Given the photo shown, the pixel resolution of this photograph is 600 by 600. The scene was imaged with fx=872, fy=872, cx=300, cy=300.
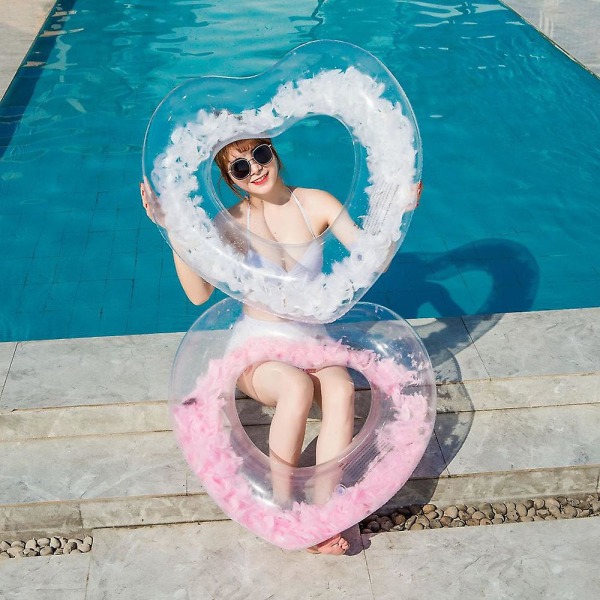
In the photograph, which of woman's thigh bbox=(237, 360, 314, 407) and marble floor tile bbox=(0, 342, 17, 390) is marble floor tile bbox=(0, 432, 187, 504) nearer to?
marble floor tile bbox=(0, 342, 17, 390)

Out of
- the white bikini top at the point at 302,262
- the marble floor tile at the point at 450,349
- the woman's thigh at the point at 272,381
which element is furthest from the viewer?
the marble floor tile at the point at 450,349

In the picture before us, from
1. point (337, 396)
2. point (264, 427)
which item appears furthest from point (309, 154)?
point (337, 396)

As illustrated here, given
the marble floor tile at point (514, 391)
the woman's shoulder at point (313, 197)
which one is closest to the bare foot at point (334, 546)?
the marble floor tile at point (514, 391)

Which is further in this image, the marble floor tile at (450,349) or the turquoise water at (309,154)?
the turquoise water at (309,154)

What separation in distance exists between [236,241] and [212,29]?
611cm

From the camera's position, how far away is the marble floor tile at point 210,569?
354 cm

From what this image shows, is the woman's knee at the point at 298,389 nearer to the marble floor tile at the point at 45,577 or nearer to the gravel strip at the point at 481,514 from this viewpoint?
the gravel strip at the point at 481,514

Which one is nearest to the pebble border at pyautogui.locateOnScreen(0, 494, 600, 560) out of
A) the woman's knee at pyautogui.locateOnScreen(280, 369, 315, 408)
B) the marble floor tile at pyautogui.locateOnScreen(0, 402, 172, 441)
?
the marble floor tile at pyautogui.locateOnScreen(0, 402, 172, 441)

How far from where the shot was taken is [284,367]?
3568 millimetres

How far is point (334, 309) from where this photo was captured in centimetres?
341

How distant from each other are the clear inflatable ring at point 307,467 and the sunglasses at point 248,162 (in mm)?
587

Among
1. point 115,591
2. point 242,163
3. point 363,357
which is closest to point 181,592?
point 115,591

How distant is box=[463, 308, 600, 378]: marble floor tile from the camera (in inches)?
165

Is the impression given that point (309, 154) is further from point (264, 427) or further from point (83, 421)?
point (83, 421)
